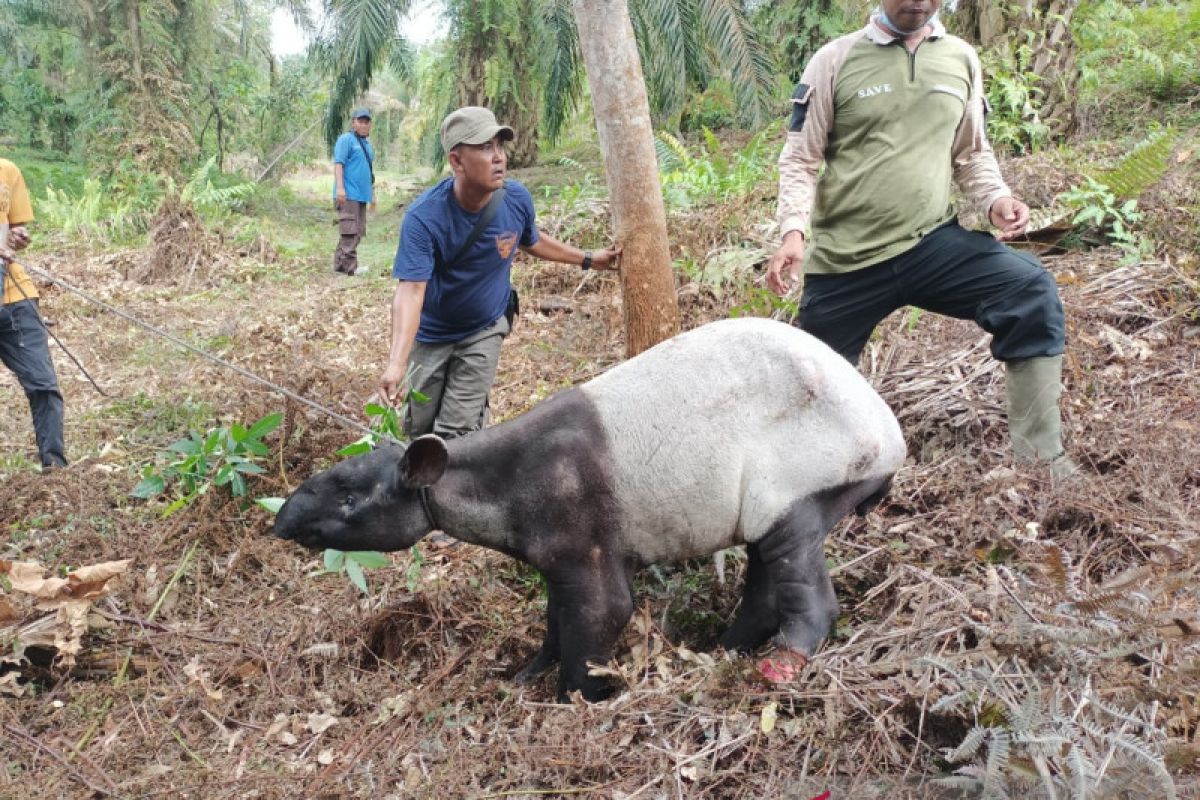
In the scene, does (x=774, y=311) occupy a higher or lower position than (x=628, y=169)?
lower

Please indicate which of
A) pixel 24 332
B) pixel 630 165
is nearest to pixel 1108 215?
pixel 630 165

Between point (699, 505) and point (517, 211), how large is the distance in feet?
8.39

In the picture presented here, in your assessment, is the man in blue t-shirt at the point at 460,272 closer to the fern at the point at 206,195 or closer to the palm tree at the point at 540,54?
the palm tree at the point at 540,54

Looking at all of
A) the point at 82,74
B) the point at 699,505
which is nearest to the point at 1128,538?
the point at 699,505

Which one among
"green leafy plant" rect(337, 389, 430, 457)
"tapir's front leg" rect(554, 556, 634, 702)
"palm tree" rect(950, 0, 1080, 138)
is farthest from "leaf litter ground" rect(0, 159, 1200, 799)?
"palm tree" rect(950, 0, 1080, 138)

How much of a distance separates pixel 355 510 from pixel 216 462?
251cm

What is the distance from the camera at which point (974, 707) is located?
3.15m

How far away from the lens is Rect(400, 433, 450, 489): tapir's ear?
4.05 metres

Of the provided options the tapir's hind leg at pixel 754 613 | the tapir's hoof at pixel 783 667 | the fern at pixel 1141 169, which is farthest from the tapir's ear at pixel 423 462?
the fern at pixel 1141 169

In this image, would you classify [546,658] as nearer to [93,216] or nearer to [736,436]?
[736,436]

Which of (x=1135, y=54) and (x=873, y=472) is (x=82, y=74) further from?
(x=873, y=472)

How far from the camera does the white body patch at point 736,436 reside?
4.09 meters

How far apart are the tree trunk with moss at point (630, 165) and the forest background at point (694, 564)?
1.56m

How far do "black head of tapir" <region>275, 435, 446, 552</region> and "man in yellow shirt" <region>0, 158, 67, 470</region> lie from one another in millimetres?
4061
